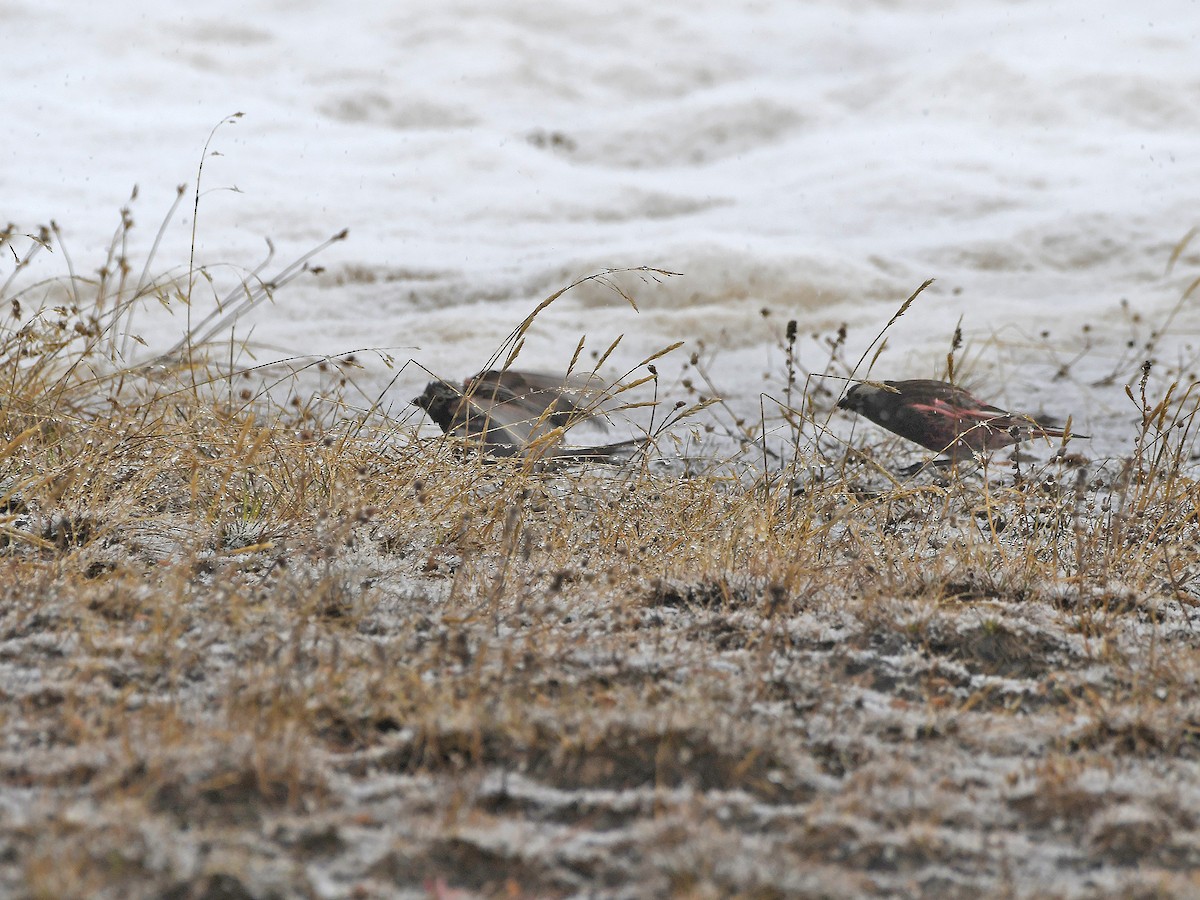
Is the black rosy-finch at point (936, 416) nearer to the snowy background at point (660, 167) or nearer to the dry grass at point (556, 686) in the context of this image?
the dry grass at point (556, 686)

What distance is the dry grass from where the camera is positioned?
4.20 feet

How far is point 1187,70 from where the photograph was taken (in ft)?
29.8

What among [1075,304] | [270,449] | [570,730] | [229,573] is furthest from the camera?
[1075,304]

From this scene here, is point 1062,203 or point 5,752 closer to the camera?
point 5,752

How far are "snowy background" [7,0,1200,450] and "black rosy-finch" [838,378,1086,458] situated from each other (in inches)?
54.4

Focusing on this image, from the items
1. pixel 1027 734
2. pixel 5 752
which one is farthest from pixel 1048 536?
pixel 5 752

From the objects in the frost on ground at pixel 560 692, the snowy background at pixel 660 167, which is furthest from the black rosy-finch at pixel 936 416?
the snowy background at pixel 660 167

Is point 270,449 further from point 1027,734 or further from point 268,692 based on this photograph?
point 1027,734

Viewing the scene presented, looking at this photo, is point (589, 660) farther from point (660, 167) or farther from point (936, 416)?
point (660, 167)

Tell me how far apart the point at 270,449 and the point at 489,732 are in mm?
1242

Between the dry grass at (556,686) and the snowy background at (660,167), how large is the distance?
222 centimetres

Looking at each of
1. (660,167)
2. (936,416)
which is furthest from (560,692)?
(660,167)

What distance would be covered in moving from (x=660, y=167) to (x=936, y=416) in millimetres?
5845

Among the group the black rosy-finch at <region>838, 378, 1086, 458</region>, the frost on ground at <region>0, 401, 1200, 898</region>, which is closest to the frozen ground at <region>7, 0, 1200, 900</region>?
the frost on ground at <region>0, 401, 1200, 898</region>
